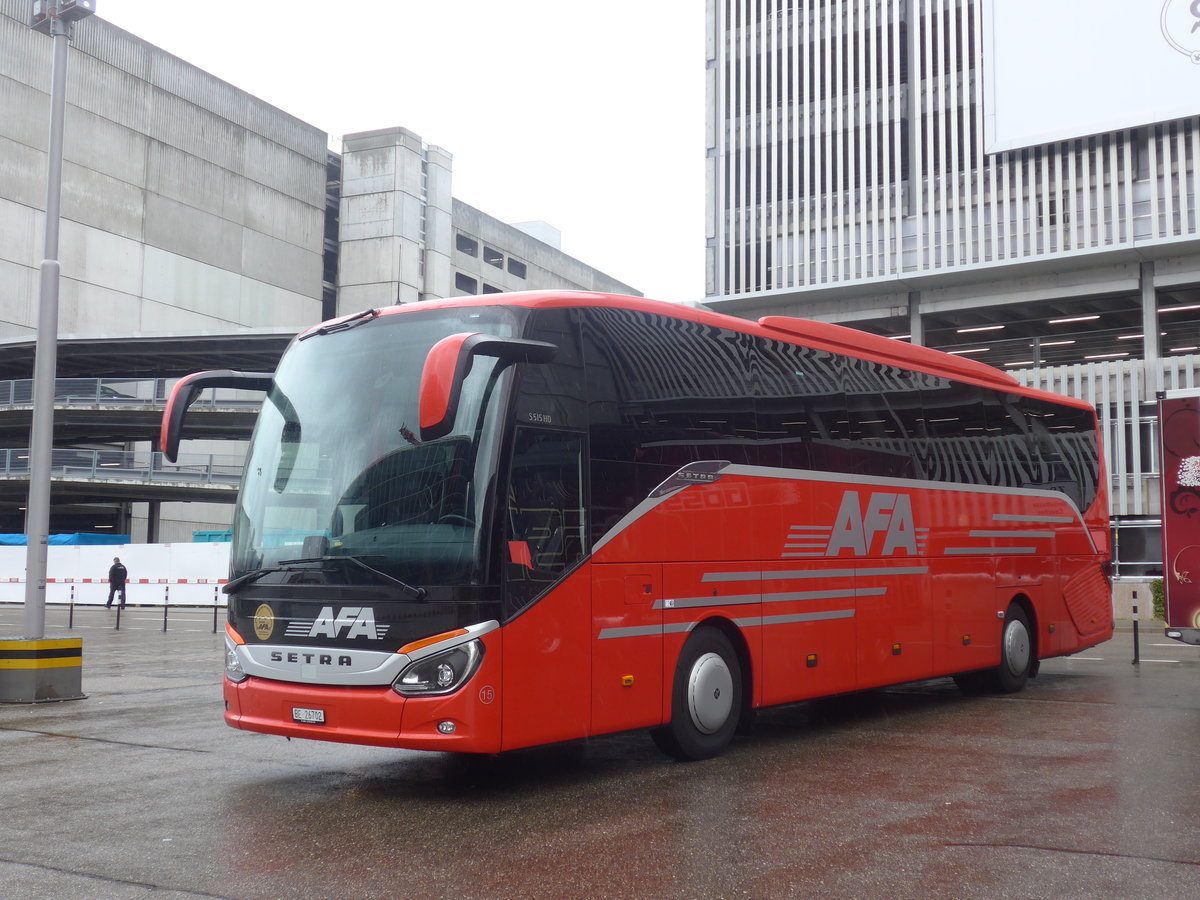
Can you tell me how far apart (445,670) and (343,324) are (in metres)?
2.75

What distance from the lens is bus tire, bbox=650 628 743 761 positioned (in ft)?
28.9

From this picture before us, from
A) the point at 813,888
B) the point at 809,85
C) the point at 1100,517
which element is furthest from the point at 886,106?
the point at 813,888

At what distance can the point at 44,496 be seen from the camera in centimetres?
1316

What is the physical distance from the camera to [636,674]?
8336 mm

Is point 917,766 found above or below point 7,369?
below

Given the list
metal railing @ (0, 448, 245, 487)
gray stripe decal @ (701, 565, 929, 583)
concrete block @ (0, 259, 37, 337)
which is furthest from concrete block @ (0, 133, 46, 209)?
gray stripe decal @ (701, 565, 929, 583)

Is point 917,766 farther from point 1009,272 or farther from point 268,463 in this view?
point 1009,272

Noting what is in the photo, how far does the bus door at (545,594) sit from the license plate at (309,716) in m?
1.22

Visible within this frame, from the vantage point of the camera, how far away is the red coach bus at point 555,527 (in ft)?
24.3

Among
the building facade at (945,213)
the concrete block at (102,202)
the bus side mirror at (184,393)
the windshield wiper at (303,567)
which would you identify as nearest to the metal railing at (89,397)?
the concrete block at (102,202)

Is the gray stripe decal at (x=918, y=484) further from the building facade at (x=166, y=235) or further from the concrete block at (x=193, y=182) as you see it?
the concrete block at (x=193, y=182)

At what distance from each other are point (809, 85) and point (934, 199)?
7.01 meters

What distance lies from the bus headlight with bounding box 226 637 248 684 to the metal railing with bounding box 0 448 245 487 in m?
43.0

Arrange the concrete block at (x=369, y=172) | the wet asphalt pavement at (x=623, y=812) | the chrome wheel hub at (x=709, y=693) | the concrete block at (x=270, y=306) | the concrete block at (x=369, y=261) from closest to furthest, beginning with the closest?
the wet asphalt pavement at (x=623, y=812), the chrome wheel hub at (x=709, y=693), the concrete block at (x=270, y=306), the concrete block at (x=369, y=172), the concrete block at (x=369, y=261)
